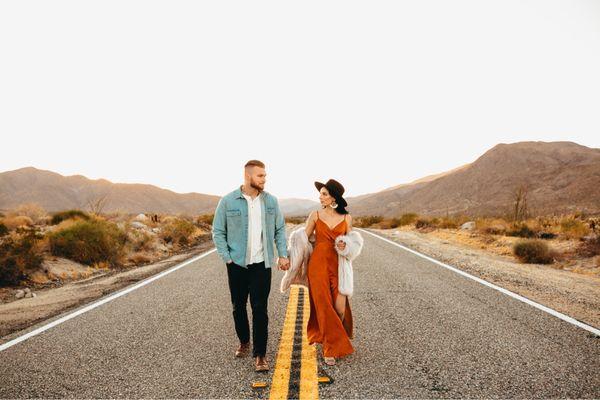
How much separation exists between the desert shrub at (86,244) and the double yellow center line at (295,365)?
8.21 metres

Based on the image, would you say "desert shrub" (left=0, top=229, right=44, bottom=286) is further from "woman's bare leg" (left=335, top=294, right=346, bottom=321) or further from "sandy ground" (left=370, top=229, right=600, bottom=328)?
"sandy ground" (left=370, top=229, right=600, bottom=328)

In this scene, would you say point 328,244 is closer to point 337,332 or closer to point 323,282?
point 323,282

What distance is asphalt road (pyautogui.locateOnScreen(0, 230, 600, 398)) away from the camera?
133 inches

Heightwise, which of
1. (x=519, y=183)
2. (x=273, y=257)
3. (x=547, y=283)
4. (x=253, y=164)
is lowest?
(x=547, y=283)

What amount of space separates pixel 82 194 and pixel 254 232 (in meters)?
121

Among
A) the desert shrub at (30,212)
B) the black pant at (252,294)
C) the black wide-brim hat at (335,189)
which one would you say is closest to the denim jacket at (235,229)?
the black pant at (252,294)

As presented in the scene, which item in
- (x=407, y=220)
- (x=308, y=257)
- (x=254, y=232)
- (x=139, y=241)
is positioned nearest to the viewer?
(x=254, y=232)

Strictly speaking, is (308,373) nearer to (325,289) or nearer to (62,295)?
(325,289)

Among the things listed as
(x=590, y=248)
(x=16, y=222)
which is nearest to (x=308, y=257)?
(x=590, y=248)

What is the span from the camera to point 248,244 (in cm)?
410

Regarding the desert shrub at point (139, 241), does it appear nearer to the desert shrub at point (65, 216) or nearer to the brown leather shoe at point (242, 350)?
the desert shrub at point (65, 216)

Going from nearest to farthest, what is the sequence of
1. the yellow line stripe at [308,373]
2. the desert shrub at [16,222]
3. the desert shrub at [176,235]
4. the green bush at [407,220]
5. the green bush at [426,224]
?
the yellow line stripe at [308,373] < the desert shrub at [176,235] < the desert shrub at [16,222] < the green bush at [426,224] < the green bush at [407,220]

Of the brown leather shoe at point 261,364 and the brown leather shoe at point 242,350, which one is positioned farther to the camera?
the brown leather shoe at point 242,350

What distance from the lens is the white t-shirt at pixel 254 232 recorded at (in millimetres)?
4082
